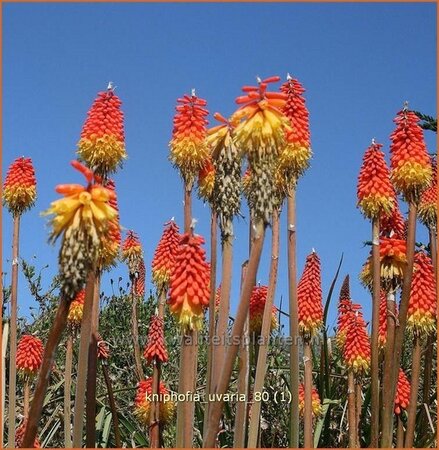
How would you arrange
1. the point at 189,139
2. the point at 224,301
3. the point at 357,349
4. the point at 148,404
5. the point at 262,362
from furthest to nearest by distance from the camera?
the point at 148,404, the point at 357,349, the point at 189,139, the point at 262,362, the point at 224,301

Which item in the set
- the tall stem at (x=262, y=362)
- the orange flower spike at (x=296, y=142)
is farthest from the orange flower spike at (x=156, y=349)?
the orange flower spike at (x=296, y=142)

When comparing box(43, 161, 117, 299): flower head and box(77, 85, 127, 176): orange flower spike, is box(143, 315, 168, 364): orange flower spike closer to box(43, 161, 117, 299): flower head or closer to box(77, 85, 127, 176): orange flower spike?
box(77, 85, 127, 176): orange flower spike

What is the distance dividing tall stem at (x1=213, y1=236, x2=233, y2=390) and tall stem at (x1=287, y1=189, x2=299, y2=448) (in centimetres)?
134

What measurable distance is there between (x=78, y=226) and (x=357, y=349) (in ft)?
16.2

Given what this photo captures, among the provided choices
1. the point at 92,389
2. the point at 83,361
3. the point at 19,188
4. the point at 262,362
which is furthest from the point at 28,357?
the point at 262,362

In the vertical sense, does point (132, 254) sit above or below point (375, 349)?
above

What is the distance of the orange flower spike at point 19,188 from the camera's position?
→ 8938 millimetres

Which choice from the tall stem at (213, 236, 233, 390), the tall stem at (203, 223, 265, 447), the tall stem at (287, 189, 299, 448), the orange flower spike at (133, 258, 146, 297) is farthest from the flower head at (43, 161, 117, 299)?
the orange flower spike at (133, 258, 146, 297)

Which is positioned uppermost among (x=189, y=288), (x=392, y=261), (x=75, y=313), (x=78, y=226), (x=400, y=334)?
(x=392, y=261)

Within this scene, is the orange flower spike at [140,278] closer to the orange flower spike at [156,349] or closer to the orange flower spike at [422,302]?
the orange flower spike at [156,349]

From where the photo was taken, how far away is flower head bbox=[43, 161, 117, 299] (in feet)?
13.3

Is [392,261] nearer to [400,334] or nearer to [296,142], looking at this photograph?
[400,334]

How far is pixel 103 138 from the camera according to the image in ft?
23.5

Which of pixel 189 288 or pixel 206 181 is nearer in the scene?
pixel 189 288
